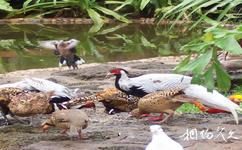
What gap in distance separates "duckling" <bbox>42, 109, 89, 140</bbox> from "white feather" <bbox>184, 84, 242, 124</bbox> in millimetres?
764

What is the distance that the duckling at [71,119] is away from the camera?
364cm

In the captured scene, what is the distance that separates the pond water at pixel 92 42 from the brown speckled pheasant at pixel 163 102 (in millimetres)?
4511

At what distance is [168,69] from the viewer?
6.85 metres

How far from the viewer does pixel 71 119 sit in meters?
3.65

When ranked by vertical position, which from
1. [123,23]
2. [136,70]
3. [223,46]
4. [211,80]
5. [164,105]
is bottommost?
[123,23]

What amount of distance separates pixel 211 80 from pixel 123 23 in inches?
476

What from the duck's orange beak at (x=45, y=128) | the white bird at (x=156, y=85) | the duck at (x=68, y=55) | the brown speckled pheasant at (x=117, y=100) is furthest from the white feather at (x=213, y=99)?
the duck at (x=68, y=55)

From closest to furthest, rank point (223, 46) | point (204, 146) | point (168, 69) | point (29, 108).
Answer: point (223, 46)
point (204, 146)
point (29, 108)
point (168, 69)

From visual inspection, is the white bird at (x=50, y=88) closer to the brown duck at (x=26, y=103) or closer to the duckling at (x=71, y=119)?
the brown duck at (x=26, y=103)

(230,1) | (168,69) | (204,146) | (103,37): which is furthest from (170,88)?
(103,37)

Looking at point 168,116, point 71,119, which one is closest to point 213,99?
point 168,116

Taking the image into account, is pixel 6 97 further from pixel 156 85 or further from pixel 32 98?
pixel 156 85

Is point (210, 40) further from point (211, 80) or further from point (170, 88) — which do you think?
point (170, 88)

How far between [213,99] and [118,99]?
681 millimetres
